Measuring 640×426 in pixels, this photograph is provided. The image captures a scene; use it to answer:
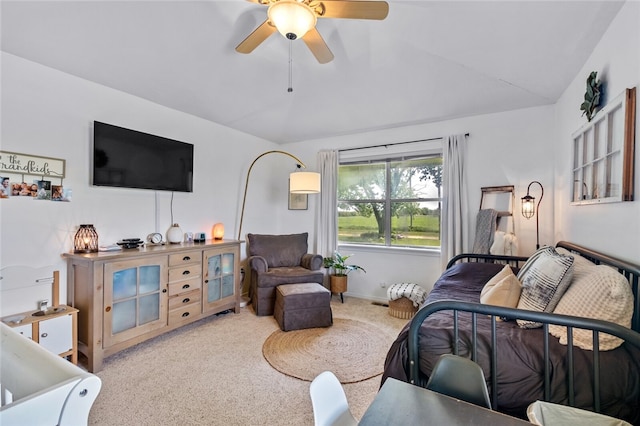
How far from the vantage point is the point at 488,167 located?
3.47 metres

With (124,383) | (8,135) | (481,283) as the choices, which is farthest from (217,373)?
(8,135)

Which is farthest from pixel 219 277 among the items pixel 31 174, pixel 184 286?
pixel 31 174

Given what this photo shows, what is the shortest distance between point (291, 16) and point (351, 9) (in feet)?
1.24

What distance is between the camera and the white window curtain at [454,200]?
3535 mm

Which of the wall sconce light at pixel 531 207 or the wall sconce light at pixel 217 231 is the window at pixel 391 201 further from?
the wall sconce light at pixel 217 231

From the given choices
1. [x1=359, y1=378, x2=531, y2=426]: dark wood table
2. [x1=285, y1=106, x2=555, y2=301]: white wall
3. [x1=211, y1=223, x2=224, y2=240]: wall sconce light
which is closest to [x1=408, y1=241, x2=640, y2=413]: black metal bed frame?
[x1=359, y1=378, x2=531, y2=426]: dark wood table

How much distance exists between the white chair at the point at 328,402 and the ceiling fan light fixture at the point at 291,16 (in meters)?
1.71

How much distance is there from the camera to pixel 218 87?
3.15 meters

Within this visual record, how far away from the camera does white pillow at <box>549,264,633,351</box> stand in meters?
1.26

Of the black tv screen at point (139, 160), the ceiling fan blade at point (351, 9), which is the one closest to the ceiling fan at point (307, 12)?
the ceiling fan blade at point (351, 9)

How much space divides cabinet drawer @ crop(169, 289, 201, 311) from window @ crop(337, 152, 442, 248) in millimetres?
2310

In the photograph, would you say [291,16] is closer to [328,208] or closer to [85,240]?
[85,240]

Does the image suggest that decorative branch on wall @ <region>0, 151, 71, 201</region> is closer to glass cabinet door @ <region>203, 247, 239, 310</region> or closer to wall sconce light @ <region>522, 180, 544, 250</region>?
glass cabinet door @ <region>203, 247, 239, 310</region>

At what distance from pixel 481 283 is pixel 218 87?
3250 millimetres
